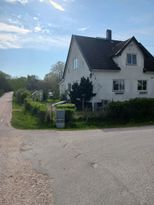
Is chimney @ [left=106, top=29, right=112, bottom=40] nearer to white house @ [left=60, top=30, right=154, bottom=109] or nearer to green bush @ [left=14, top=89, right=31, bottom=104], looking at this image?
white house @ [left=60, top=30, right=154, bottom=109]

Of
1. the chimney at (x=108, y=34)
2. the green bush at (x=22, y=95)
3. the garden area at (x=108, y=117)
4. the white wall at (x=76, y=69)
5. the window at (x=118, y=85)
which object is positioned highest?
the chimney at (x=108, y=34)

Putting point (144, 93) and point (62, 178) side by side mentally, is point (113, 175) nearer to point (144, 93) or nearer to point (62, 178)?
point (62, 178)

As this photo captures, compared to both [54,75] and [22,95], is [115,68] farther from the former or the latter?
[54,75]

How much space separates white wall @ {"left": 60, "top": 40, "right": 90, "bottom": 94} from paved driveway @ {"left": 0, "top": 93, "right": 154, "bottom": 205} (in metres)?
15.1

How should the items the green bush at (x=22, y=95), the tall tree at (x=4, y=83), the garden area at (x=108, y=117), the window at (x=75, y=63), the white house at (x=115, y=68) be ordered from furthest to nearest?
the tall tree at (x=4, y=83), the green bush at (x=22, y=95), the window at (x=75, y=63), the white house at (x=115, y=68), the garden area at (x=108, y=117)

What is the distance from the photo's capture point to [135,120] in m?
17.0

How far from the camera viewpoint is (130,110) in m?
17.0

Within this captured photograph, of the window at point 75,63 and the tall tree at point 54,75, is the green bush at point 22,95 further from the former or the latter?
the tall tree at point 54,75

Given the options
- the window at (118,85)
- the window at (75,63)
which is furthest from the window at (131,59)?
the window at (75,63)

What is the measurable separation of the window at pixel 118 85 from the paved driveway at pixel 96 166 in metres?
13.8

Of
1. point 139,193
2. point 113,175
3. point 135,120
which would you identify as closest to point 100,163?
point 113,175

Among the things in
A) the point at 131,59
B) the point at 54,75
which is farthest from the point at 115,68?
the point at 54,75

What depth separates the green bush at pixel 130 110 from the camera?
16.8 m

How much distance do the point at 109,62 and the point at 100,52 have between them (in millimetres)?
1922
